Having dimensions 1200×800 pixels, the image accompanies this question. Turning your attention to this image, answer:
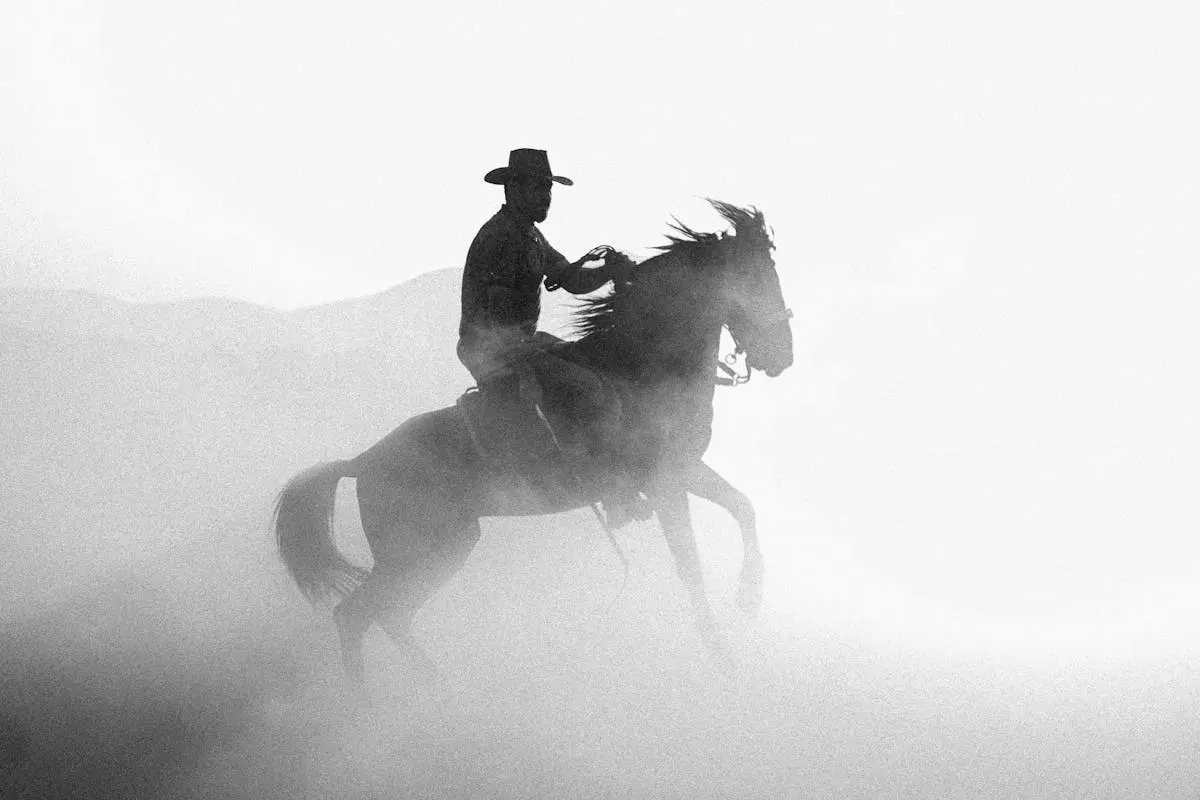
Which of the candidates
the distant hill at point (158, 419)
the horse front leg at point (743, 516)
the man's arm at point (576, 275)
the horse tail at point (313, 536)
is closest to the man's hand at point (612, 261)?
the man's arm at point (576, 275)

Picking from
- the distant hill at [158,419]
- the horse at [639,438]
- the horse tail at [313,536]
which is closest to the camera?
the horse at [639,438]

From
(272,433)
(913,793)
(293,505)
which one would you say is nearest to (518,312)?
(293,505)

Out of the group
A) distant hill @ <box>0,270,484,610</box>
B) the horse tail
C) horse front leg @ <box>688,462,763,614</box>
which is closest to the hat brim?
horse front leg @ <box>688,462,763,614</box>

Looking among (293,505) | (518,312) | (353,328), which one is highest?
(518,312)

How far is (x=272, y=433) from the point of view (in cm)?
1242

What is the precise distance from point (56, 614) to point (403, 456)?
123 inches

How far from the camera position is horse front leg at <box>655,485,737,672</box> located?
5.54 m

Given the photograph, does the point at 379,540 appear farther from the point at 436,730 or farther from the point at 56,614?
the point at 56,614

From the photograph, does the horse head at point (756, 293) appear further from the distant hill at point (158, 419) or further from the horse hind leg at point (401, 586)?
the distant hill at point (158, 419)

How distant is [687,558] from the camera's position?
5.56 meters

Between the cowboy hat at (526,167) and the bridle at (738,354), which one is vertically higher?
the cowboy hat at (526,167)

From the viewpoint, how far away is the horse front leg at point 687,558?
5539mm

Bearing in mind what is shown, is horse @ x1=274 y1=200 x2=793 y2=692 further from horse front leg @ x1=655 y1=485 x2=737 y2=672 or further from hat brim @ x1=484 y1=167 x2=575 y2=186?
hat brim @ x1=484 y1=167 x2=575 y2=186

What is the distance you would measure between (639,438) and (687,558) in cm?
73
